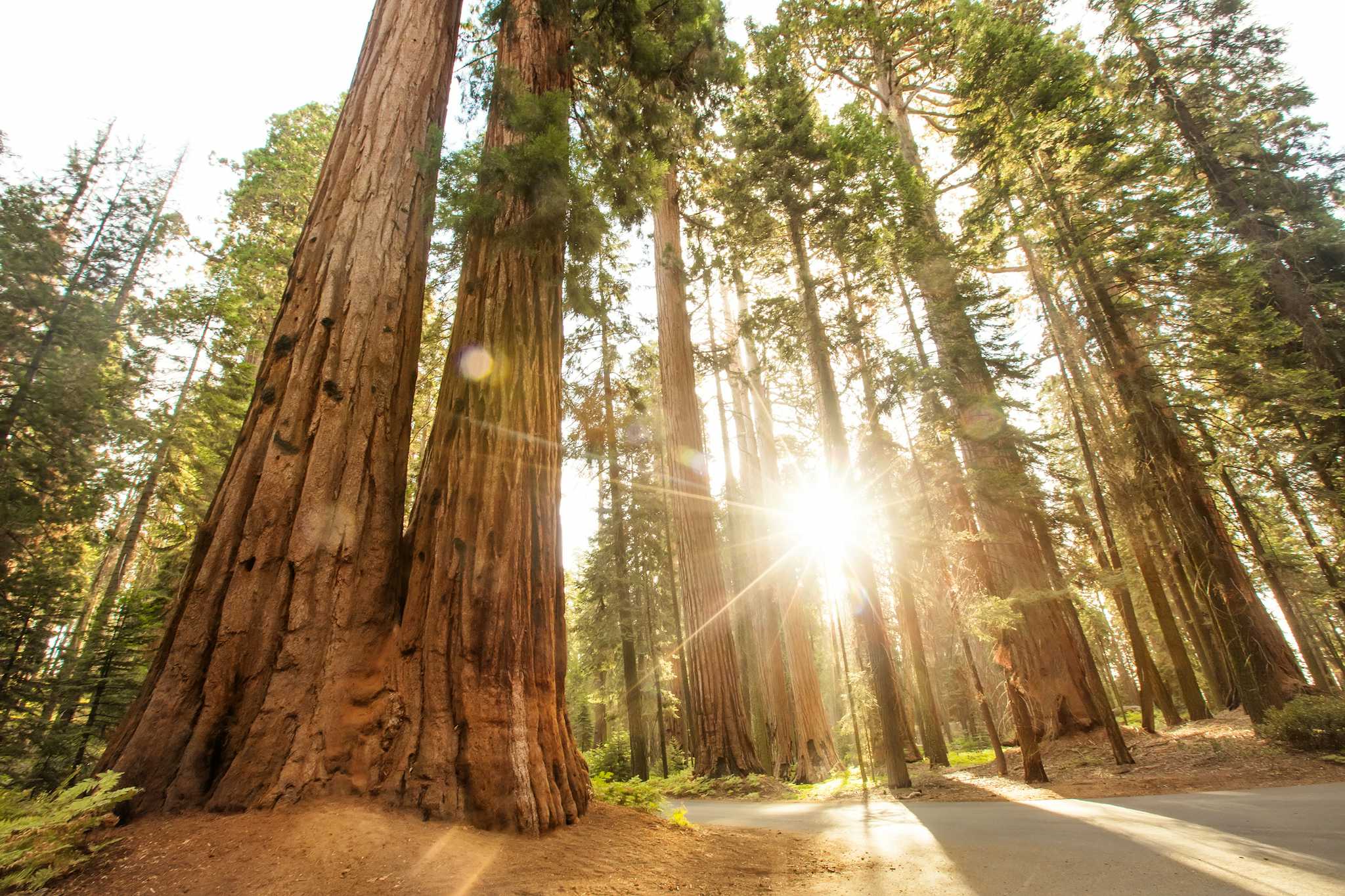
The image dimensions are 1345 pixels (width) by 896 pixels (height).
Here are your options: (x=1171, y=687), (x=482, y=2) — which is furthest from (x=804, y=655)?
(x=1171, y=687)

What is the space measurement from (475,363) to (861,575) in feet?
19.8

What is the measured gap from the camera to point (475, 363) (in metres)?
3.70

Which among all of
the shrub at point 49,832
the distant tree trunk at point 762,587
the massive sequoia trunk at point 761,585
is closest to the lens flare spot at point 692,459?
the massive sequoia trunk at point 761,585

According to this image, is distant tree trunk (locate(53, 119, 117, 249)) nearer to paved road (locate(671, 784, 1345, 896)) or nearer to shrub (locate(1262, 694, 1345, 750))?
paved road (locate(671, 784, 1345, 896))

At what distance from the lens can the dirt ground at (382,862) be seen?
72.2 inches

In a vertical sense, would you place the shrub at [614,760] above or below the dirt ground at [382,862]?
below

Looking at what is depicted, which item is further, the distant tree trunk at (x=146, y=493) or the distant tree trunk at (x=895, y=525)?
the distant tree trunk at (x=146, y=493)

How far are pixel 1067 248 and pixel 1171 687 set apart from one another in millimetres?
21223

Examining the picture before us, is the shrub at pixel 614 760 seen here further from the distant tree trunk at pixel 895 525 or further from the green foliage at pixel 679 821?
the green foliage at pixel 679 821

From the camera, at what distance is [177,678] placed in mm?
2582

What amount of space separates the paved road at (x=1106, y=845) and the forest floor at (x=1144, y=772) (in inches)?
49.4

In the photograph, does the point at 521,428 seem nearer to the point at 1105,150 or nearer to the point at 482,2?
the point at 482,2

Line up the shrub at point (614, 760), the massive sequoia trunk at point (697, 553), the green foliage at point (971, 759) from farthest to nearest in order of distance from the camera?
the shrub at point (614, 760)
the green foliage at point (971, 759)
the massive sequoia trunk at point (697, 553)

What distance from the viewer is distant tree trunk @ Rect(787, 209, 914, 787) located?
6.94m
